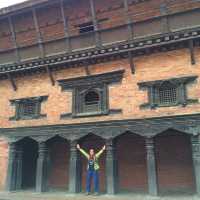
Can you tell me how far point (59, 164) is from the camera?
1311 cm

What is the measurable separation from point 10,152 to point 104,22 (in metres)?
7.37

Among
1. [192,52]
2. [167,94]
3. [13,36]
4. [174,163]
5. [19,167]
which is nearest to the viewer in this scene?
[192,52]

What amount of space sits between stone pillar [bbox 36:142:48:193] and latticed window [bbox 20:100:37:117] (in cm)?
181

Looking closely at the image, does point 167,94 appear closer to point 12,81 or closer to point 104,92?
point 104,92

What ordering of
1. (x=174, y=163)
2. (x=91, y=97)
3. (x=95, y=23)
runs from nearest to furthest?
(x=174, y=163), (x=95, y=23), (x=91, y=97)

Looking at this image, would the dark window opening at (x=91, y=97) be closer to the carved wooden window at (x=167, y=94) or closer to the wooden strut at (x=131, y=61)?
the wooden strut at (x=131, y=61)

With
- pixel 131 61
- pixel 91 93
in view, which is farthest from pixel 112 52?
pixel 91 93

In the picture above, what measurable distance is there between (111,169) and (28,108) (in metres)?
5.18

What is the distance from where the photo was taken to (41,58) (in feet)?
40.7

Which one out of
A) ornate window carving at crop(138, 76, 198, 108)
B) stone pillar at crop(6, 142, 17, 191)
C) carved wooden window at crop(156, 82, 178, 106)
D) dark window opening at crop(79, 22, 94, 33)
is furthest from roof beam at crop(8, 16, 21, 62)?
carved wooden window at crop(156, 82, 178, 106)

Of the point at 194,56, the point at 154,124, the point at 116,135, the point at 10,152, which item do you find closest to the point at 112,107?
the point at 116,135

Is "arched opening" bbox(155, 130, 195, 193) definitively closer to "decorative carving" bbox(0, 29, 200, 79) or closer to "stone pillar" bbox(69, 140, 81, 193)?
"stone pillar" bbox(69, 140, 81, 193)

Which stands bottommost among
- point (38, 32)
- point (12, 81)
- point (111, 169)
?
point (111, 169)

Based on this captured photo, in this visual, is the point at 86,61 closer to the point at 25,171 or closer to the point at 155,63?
the point at 155,63
